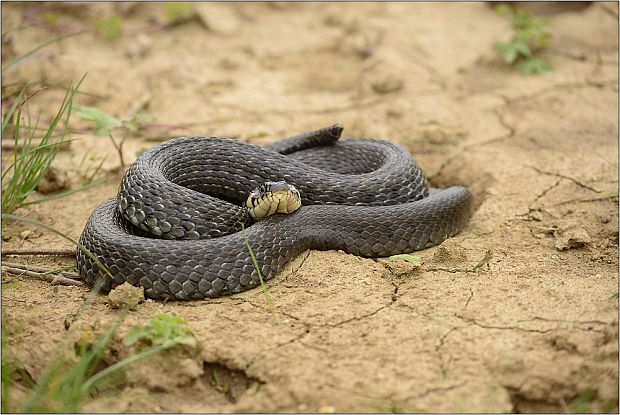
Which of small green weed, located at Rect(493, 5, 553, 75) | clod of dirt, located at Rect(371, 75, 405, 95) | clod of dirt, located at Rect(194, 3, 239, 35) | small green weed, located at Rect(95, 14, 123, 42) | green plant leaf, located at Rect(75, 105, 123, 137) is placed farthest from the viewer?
clod of dirt, located at Rect(194, 3, 239, 35)

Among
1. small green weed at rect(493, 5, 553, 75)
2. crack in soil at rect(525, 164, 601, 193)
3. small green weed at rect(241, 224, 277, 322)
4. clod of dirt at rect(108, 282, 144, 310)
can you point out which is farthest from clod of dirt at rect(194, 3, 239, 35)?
clod of dirt at rect(108, 282, 144, 310)

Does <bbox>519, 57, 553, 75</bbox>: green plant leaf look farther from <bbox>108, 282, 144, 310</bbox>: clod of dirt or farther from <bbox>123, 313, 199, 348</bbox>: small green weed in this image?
<bbox>123, 313, 199, 348</bbox>: small green weed

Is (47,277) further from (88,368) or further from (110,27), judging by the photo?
(110,27)

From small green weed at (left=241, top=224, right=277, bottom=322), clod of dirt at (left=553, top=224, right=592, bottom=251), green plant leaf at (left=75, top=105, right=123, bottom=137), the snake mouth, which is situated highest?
green plant leaf at (left=75, top=105, right=123, bottom=137)

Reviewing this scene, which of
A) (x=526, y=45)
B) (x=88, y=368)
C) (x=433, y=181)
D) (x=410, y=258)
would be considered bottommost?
(x=433, y=181)

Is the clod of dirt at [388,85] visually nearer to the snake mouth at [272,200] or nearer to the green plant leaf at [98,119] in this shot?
the green plant leaf at [98,119]

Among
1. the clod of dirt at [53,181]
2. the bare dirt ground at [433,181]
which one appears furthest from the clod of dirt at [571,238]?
the clod of dirt at [53,181]

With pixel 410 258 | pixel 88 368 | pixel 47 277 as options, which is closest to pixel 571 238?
pixel 410 258
